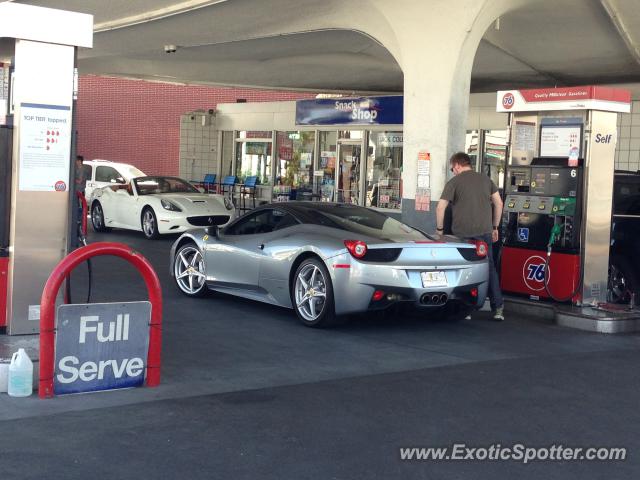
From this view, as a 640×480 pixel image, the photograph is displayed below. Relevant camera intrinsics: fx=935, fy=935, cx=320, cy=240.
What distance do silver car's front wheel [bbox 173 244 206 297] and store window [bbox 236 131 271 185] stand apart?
15.1m

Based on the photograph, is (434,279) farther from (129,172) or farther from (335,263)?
(129,172)

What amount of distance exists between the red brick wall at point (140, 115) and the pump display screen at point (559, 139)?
22568mm

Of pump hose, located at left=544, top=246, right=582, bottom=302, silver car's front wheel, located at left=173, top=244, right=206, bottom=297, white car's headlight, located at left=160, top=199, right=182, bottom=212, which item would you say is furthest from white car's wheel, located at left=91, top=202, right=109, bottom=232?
pump hose, located at left=544, top=246, right=582, bottom=302

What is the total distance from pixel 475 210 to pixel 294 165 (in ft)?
52.1

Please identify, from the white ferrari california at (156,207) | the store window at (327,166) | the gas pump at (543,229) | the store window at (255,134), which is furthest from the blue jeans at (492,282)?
the store window at (255,134)

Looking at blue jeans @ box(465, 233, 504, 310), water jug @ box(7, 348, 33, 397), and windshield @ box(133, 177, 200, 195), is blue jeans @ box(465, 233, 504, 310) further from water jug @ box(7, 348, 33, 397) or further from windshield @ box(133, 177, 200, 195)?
windshield @ box(133, 177, 200, 195)

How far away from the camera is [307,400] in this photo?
662 cm

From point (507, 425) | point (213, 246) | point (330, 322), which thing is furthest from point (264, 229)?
point (507, 425)

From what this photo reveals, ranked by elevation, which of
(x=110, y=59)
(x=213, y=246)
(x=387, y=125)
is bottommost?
(x=213, y=246)

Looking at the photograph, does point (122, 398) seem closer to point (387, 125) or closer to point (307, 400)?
point (307, 400)

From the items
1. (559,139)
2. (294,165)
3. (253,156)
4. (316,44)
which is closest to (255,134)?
(253,156)

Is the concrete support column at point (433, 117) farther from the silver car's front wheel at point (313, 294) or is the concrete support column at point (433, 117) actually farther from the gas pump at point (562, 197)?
the silver car's front wheel at point (313, 294)

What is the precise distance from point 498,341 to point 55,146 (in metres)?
4.67

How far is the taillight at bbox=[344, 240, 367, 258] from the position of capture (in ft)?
30.5
